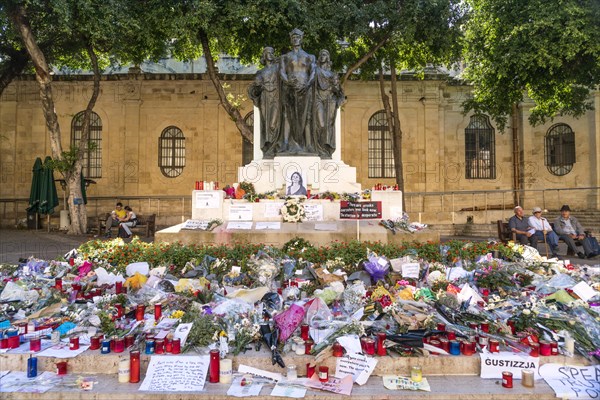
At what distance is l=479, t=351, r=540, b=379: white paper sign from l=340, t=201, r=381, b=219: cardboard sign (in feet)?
14.7

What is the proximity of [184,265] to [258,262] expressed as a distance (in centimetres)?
124

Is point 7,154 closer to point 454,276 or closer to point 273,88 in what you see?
point 273,88

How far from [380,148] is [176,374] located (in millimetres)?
19165

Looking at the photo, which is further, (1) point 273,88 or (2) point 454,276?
(1) point 273,88

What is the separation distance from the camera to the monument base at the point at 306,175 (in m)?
8.76

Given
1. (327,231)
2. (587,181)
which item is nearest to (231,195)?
(327,231)

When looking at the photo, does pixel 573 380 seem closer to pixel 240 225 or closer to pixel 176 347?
pixel 176 347

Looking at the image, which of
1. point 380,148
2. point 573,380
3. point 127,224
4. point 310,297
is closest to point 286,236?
point 310,297

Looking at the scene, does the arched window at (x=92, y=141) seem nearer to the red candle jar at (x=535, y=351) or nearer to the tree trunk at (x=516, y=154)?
the tree trunk at (x=516, y=154)

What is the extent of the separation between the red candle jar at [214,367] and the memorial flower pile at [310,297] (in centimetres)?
31

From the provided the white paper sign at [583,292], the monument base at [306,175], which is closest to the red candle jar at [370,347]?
the white paper sign at [583,292]

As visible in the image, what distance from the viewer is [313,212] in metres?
8.04

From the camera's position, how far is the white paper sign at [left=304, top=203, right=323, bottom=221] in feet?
26.3

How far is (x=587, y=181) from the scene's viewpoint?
66.6 feet
